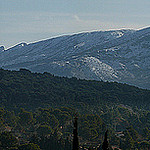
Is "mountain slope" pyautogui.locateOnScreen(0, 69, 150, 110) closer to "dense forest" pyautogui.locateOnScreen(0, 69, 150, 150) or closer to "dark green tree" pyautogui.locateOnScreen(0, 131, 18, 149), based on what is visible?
"dense forest" pyautogui.locateOnScreen(0, 69, 150, 150)

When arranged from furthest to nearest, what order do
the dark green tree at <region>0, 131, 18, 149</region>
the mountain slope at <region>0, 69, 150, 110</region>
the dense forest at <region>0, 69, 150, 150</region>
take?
the mountain slope at <region>0, 69, 150, 110</region>, the dense forest at <region>0, 69, 150, 150</region>, the dark green tree at <region>0, 131, 18, 149</region>

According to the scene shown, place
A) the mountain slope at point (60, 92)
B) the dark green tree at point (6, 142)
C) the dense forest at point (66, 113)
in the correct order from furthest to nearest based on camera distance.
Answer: the mountain slope at point (60, 92) → the dense forest at point (66, 113) → the dark green tree at point (6, 142)

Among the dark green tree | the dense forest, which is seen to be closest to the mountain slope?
the dense forest

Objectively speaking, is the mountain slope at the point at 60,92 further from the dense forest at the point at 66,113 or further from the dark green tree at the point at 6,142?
the dark green tree at the point at 6,142

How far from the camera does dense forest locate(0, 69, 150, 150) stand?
289 feet

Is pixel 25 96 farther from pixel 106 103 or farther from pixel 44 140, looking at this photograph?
pixel 44 140

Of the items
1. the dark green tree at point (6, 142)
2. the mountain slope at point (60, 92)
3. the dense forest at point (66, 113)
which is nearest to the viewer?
the dark green tree at point (6, 142)

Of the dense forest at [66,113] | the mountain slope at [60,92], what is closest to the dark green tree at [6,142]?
the dense forest at [66,113]

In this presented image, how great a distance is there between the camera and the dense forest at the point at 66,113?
88.2m

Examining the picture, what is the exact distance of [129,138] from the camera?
294 ft

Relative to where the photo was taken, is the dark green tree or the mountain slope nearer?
the dark green tree

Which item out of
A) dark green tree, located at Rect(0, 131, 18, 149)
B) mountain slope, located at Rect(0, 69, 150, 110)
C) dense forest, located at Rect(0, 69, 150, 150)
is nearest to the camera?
dark green tree, located at Rect(0, 131, 18, 149)

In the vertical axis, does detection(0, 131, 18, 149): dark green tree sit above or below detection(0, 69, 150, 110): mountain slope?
below

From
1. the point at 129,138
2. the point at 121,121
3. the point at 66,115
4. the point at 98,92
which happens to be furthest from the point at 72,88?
the point at 129,138
